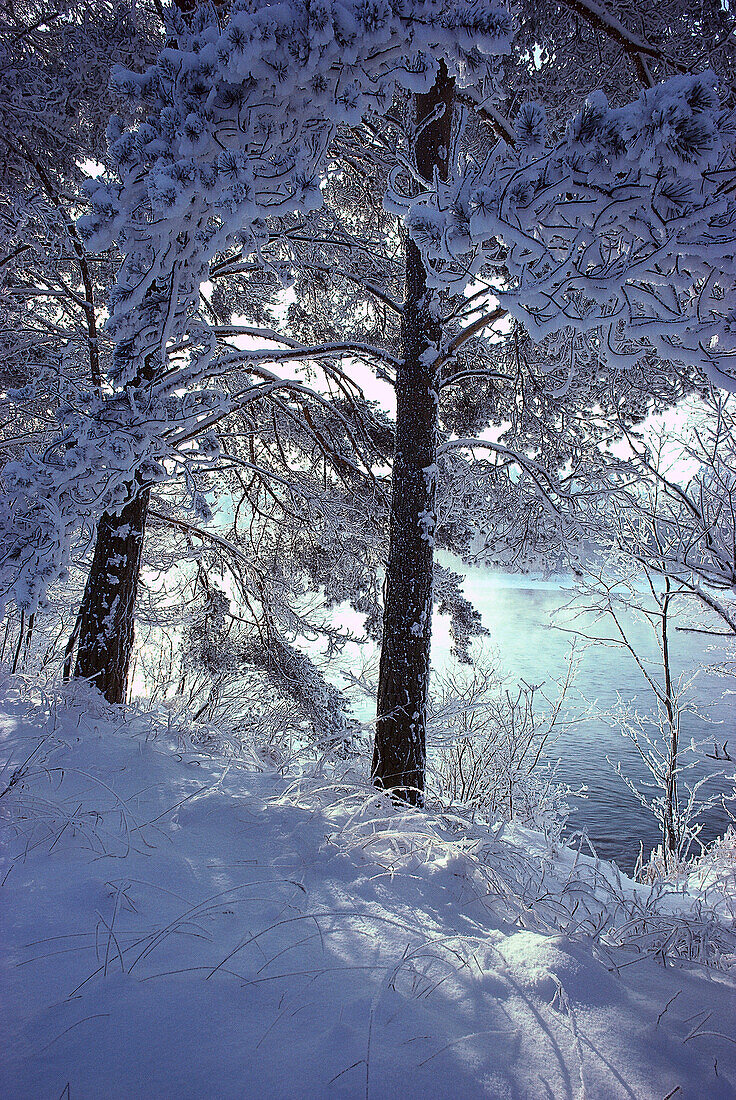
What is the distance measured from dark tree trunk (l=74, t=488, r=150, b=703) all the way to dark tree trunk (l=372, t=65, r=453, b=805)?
257cm

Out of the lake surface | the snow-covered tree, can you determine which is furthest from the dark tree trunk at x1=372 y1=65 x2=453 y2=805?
the snow-covered tree

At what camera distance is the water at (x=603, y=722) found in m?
11.1

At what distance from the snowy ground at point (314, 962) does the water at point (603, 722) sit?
11.2 ft

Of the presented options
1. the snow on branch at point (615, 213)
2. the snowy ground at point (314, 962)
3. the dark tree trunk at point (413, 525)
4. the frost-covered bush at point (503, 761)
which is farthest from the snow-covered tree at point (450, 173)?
the frost-covered bush at point (503, 761)

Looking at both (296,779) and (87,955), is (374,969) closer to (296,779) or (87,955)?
(87,955)

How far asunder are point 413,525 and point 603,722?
14.5m

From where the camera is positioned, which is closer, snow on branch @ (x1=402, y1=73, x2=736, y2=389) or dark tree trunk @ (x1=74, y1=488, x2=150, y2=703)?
snow on branch @ (x1=402, y1=73, x2=736, y2=389)

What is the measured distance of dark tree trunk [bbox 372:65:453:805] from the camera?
4.23 metres

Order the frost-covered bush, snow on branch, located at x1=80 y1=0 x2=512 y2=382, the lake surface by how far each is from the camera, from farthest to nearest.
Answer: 1. the lake surface
2. the frost-covered bush
3. snow on branch, located at x1=80 y1=0 x2=512 y2=382

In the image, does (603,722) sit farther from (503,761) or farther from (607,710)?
(503,761)

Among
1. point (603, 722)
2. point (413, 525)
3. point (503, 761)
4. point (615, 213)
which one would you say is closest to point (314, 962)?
point (615, 213)

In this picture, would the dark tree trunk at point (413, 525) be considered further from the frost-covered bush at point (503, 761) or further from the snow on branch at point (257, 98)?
the frost-covered bush at point (503, 761)

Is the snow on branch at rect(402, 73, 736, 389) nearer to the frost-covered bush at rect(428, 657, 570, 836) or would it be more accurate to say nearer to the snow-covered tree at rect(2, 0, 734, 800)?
the snow-covered tree at rect(2, 0, 734, 800)

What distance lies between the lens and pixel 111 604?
5.11 metres
